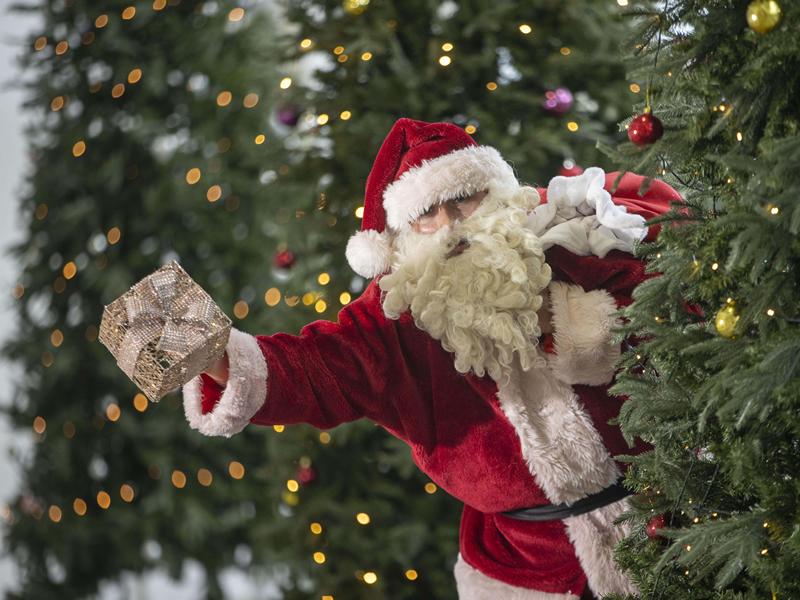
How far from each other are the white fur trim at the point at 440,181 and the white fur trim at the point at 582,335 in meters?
0.25

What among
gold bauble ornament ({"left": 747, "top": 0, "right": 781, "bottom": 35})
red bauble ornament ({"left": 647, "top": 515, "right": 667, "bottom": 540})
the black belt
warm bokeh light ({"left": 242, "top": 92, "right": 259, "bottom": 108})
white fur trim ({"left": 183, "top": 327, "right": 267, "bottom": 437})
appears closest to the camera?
gold bauble ornament ({"left": 747, "top": 0, "right": 781, "bottom": 35})

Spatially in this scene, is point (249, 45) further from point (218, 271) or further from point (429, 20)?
point (429, 20)

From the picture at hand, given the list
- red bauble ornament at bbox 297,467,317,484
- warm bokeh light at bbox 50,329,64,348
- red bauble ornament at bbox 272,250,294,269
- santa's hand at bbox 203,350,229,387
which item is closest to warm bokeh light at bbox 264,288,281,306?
red bauble ornament at bbox 272,250,294,269

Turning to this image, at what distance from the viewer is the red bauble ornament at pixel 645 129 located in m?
1.89

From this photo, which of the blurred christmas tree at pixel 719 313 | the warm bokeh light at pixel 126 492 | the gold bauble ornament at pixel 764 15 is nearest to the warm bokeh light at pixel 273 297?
the warm bokeh light at pixel 126 492

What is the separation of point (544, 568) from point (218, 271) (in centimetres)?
254

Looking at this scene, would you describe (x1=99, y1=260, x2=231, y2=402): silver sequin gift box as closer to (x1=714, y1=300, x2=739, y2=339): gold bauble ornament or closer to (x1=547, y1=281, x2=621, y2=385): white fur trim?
(x1=547, y1=281, x2=621, y2=385): white fur trim

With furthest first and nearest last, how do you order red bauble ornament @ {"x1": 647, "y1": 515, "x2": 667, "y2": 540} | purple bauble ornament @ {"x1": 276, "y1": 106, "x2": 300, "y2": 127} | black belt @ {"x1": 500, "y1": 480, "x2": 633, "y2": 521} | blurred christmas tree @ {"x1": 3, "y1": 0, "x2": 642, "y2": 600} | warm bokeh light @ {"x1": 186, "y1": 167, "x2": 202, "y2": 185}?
warm bokeh light @ {"x1": 186, "y1": 167, "x2": 202, "y2": 185} → blurred christmas tree @ {"x1": 3, "y1": 0, "x2": 642, "y2": 600} → purple bauble ornament @ {"x1": 276, "y1": 106, "x2": 300, "y2": 127} → black belt @ {"x1": 500, "y1": 480, "x2": 633, "y2": 521} → red bauble ornament @ {"x1": 647, "y1": 515, "x2": 667, "y2": 540}

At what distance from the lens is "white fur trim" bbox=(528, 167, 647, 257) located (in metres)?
2.28

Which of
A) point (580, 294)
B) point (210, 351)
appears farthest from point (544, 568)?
point (210, 351)

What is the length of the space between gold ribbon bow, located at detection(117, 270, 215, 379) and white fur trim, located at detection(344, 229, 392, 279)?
A: 1.27 ft

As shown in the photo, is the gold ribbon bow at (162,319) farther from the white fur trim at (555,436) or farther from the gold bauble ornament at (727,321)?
the gold bauble ornament at (727,321)

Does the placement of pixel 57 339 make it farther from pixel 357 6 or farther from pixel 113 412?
pixel 357 6

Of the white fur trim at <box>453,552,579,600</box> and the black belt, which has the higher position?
the black belt
